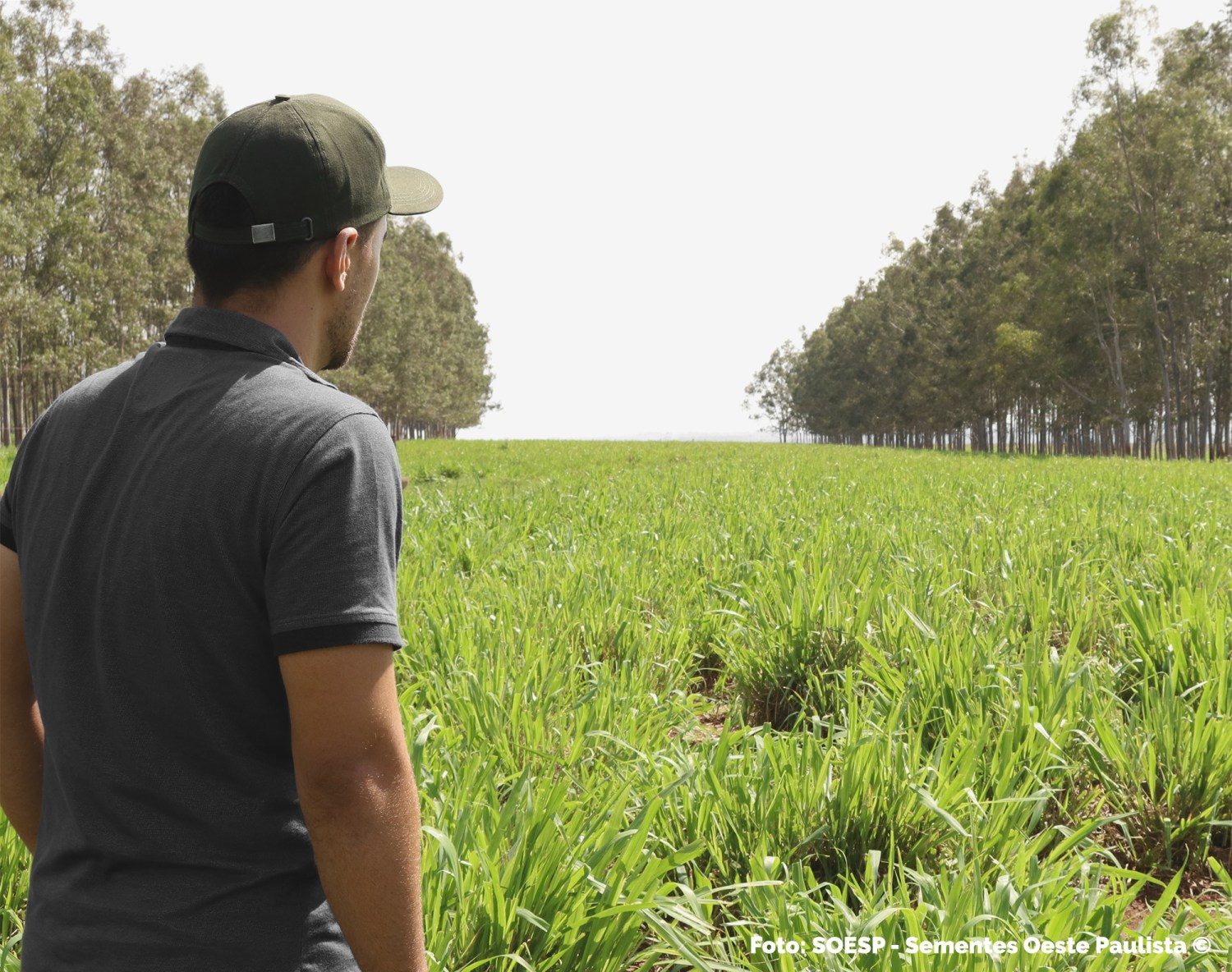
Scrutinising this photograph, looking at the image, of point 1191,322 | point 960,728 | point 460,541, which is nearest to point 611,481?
point 460,541

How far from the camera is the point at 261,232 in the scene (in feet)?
4.14

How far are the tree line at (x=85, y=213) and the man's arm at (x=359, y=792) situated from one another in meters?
27.7

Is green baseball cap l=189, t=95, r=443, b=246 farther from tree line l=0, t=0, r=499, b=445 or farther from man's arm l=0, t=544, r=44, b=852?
tree line l=0, t=0, r=499, b=445

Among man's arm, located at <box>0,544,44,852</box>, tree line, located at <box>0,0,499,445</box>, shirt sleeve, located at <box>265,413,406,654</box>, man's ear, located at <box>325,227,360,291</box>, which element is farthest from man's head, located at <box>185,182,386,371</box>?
tree line, located at <box>0,0,499,445</box>

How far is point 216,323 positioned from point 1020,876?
2.22 meters

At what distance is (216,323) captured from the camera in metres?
1.28

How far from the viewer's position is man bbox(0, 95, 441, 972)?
110 cm

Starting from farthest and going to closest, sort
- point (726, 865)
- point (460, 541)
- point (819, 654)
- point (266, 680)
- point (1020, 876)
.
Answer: point (460, 541), point (819, 654), point (726, 865), point (1020, 876), point (266, 680)

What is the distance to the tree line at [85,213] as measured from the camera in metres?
29.5

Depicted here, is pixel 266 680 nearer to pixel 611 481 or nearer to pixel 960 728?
pixel 960 728

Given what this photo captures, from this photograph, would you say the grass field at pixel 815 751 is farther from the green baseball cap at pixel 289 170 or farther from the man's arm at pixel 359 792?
the green baseball cap at pixel 289 170

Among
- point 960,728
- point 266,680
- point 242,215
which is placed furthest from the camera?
point 960,728

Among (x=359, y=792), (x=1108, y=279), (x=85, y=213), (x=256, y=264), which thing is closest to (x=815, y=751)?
(x=359, y=792)

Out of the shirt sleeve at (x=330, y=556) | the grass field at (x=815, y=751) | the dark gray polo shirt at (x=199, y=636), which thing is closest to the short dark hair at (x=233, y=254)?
the dark gray polo shirt at (x=199, y=636)
